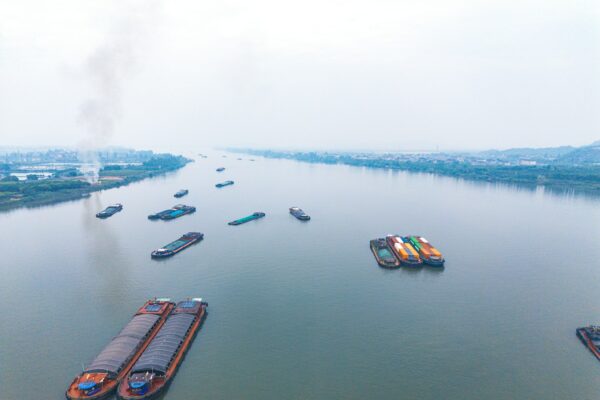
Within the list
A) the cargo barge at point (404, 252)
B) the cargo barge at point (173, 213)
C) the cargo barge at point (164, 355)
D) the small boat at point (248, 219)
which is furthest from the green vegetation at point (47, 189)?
the cargo barge at point (404, 252)

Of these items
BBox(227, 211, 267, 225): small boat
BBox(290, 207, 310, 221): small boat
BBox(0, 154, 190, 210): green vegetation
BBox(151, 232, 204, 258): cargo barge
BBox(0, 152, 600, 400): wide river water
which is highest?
BBox(0, 154, 190, 210): green vegetation

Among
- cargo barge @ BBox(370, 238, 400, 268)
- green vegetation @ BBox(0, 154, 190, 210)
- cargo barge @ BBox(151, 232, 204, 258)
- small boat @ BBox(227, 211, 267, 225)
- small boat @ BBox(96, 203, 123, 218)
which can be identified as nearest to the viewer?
cargo barge @ BBox(370, 238, 400, 268)

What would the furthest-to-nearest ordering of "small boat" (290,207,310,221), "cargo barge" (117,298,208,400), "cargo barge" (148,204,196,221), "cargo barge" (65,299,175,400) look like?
"cargo barge" (148,204,196,221) → "small boat" (290,207,310,221) → "cargo barge" (117,298,208,400) → "cargo barge" (65,299,175,400)

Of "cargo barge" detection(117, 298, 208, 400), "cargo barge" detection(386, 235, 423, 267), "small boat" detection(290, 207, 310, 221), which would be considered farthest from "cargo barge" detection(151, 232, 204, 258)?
"cargo barge" detection(386, 235, 423, 267)

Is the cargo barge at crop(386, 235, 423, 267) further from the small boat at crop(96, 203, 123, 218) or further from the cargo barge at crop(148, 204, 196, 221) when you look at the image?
the small boat at crop(96, 203, 123, 218)

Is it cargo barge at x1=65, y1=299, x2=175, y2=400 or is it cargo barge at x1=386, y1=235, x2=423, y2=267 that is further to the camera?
cargo barge at x1=386, y1=235, x2=423, y2=267

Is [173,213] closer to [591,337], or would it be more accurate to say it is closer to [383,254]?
[383,254]

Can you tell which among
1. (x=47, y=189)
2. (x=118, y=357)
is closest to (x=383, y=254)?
(x=118, y=357)
